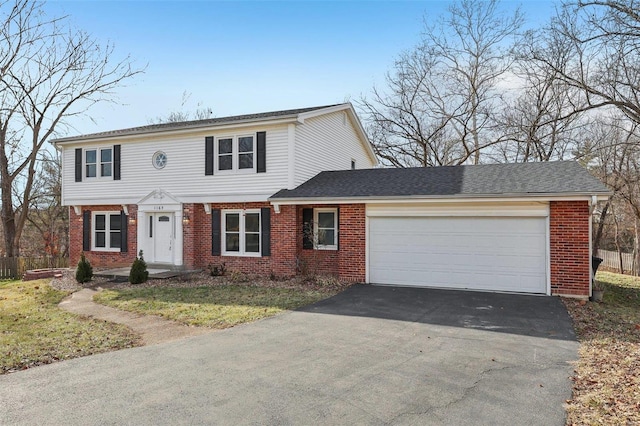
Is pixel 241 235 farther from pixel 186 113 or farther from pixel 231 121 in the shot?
pixel 186 113

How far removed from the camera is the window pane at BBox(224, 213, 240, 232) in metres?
14.3

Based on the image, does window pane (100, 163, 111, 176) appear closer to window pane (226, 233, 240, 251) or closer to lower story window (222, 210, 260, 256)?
lower story window (222, 210, 260, 256)

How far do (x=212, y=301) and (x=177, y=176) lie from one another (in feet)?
22.5

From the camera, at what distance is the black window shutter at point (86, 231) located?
1630 centimetres

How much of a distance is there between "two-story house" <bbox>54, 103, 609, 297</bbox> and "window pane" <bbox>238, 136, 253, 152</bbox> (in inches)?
1.4

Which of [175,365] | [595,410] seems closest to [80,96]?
[175,365]

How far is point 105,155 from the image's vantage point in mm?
16016

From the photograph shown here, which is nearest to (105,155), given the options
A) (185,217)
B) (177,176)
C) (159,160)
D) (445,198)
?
(159,160)

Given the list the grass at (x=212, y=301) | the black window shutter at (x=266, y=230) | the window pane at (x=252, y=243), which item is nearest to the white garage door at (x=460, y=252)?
the grass at (x=212, y=301)

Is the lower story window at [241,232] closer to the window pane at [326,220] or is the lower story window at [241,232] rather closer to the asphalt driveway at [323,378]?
the window pane at [326,220]

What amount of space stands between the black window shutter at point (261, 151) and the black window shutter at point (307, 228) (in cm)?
206

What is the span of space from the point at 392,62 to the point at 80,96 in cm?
1873

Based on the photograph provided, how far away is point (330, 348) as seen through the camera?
19.5ft

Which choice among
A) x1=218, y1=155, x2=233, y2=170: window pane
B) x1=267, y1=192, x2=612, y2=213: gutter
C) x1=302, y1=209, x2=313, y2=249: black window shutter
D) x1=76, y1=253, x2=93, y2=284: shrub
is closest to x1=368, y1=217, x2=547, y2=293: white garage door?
x1=267, y1=192, x2=612, y2=213: gutter
